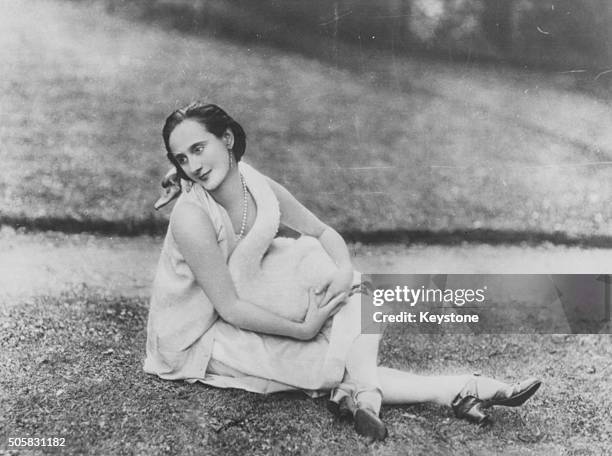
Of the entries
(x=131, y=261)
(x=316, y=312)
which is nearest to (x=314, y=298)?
(x=316, y=312)

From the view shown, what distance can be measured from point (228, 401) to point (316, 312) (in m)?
0.46

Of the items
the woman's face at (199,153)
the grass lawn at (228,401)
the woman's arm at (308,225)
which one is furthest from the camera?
the woman's arm at (308,225)

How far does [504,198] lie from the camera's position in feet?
9.98

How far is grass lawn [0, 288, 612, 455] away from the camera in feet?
8.13

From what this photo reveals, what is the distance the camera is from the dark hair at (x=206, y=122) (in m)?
2.60

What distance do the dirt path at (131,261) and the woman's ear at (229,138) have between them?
0.66m

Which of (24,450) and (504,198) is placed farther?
(504,198)

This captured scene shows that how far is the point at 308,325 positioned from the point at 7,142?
4.95ft

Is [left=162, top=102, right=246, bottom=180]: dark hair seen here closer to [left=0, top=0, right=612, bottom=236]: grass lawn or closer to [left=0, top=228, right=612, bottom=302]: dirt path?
[left=0, top=0, right=612, bottom=236]: grass lawn

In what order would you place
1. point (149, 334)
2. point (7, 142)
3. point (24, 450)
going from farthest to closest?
point (7, 142), point (149, 334), point (24, 450)

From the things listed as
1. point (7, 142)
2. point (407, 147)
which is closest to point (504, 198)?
point (407, 147)

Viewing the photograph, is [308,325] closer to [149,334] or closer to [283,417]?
[283,417]

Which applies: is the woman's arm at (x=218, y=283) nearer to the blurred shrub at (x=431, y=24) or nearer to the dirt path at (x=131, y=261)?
the dirt path at (x=131, y=261)

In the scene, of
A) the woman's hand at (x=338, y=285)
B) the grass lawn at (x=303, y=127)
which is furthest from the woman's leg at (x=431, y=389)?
the grass lawn at (x=303, y=127)
